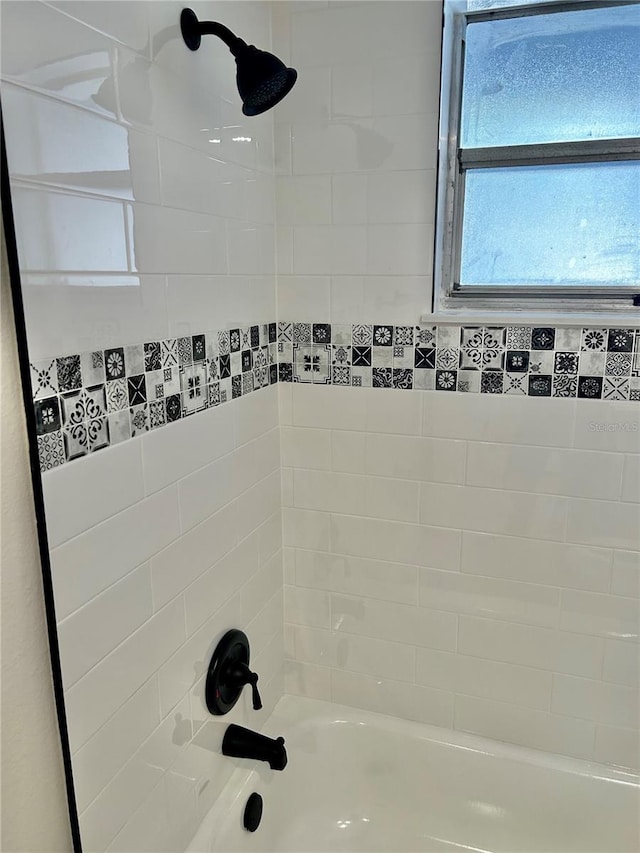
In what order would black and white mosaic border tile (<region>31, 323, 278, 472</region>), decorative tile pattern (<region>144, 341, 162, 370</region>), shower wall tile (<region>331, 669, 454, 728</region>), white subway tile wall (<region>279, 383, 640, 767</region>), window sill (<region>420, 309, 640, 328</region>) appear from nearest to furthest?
black and white mosaic border tile (<region>31, 323, 278, 472</region>) → decorative tile pattern (<region>144, 341, 162, 370</region>) → window sill (<region>420, 309, 640, 328</region>) → white subway tile wall (<region>279, 383, 640, 767</region>) → shower wall tile (<region>331, 669, 454, 728</region>)

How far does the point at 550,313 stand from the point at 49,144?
3.79 ft

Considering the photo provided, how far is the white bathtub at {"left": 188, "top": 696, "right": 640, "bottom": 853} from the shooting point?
1591 millimetres

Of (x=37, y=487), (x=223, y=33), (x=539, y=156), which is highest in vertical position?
(x=223, y=33)

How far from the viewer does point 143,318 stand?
111cm

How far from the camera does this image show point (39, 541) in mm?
889

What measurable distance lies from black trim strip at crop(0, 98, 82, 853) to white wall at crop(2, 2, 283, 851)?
25 millimetres

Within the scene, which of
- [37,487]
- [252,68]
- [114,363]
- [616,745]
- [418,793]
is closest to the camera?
[37,487]

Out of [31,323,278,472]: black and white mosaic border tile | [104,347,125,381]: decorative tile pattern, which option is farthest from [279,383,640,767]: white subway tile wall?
[104,347,125,381]: decorative tile pattern

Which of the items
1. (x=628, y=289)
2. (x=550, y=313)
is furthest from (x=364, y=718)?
(x=628, y=289)

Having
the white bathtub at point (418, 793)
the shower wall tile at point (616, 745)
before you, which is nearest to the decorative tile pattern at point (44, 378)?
the white bathtub at point (418, 793)

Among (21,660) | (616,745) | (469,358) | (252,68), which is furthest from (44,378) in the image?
(616,745)

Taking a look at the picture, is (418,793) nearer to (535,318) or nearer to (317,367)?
(317,367)

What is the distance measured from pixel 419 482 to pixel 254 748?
76 centimetres

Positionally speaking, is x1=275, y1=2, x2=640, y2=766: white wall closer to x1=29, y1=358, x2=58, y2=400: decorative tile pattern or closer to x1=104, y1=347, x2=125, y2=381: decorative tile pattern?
x1=104, y1=347, x2=125, y2=381: decorative tile pattern
